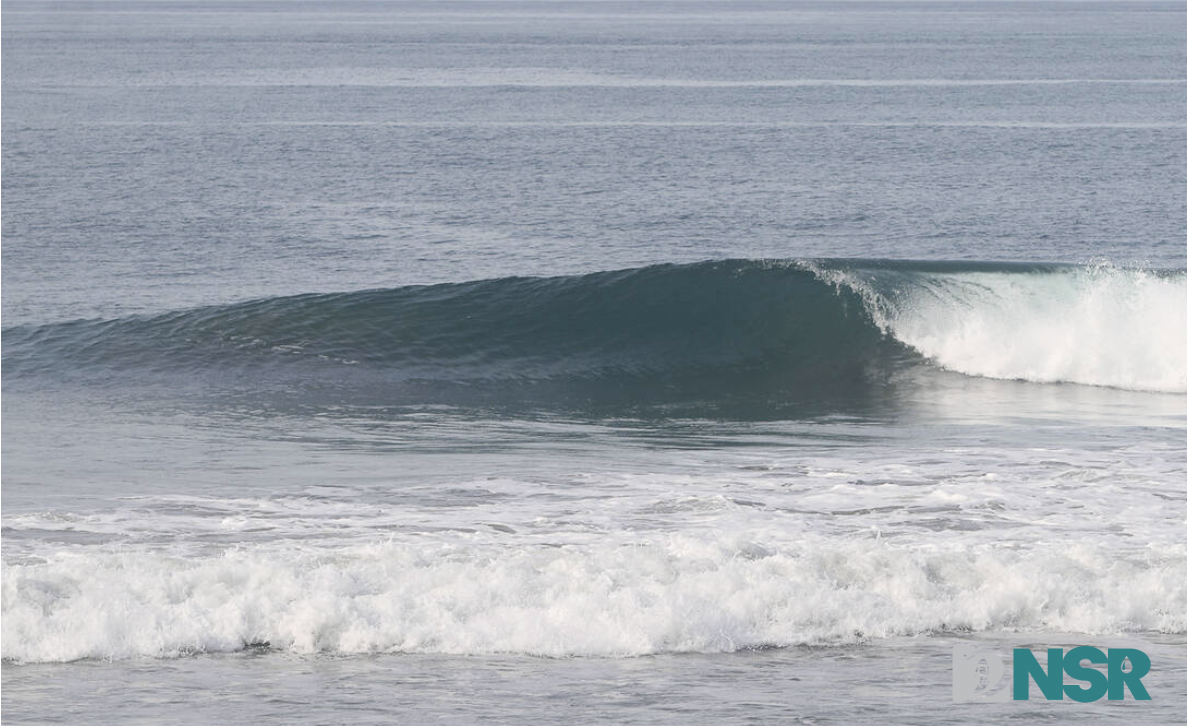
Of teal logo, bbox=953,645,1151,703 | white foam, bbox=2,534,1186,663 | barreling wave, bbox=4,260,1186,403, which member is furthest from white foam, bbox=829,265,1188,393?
teal logo, bbox=953,645,1151,703

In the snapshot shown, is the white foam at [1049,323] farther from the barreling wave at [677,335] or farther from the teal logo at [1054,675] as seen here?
the teal logo at [1054,675]

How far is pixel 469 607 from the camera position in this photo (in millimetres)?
9000

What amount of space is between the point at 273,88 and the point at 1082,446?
58339mm

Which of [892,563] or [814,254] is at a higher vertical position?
[814,254]

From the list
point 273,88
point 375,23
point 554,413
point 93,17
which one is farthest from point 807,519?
point 93,17

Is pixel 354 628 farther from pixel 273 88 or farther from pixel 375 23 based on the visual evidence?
pixel 375 23

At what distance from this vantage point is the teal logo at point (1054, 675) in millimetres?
7785

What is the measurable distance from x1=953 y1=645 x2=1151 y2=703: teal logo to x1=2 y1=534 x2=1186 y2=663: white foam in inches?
19.0

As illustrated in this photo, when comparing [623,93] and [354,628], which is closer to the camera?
[354,628]

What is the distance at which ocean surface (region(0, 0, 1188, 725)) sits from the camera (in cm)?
841

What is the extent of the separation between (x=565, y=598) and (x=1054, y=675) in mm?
2881

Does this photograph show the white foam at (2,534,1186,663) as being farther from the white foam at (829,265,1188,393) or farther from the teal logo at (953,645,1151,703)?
the white foam at (829,265,1188,393)

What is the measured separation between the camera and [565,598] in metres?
9.04

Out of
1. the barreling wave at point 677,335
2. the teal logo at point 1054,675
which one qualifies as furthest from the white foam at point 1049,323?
the teal logo at point 1054,675
